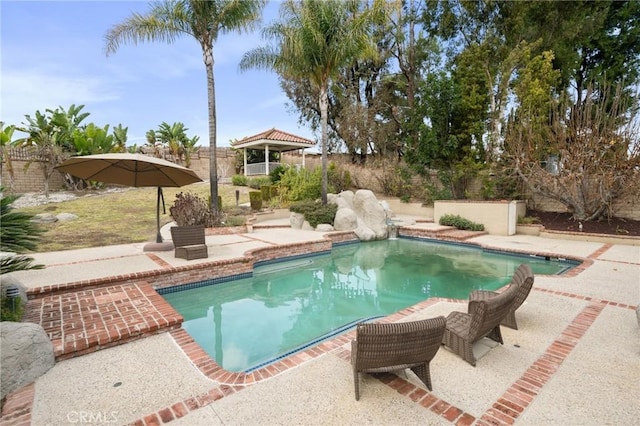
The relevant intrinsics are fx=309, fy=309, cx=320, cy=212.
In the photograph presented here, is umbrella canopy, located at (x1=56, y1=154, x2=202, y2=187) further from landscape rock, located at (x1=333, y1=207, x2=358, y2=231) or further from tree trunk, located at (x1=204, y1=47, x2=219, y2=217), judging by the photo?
landscape rock, located at (x1=333, y1=207, x2=358, y2=231)

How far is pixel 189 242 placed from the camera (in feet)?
31.2

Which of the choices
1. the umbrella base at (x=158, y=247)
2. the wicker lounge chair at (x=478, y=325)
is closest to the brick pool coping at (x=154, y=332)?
the wicker lounge chair at (x=478, y=325)

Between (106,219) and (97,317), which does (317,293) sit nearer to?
(97,317)

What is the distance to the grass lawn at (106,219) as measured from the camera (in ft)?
38.9

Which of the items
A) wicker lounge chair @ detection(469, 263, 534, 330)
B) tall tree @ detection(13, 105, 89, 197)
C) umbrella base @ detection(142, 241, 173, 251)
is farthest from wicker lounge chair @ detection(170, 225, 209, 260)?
tall tree @ detection(13, 105, 89, 197)

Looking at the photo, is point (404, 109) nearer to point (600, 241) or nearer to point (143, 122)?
point (600, 241)

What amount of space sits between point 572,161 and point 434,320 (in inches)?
590

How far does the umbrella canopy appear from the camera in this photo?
817 cm

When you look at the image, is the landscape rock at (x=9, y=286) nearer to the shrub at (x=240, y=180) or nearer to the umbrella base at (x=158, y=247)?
the umbrella base at (x=158, y=247)

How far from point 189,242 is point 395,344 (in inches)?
314

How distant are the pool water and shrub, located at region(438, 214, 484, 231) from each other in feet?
9.11

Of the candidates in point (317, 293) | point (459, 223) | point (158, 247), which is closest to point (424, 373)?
point (317, 293)

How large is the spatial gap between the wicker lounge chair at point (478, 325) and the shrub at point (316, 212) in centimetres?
1126

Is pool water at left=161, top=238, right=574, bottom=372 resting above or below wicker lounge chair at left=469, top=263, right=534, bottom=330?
below
